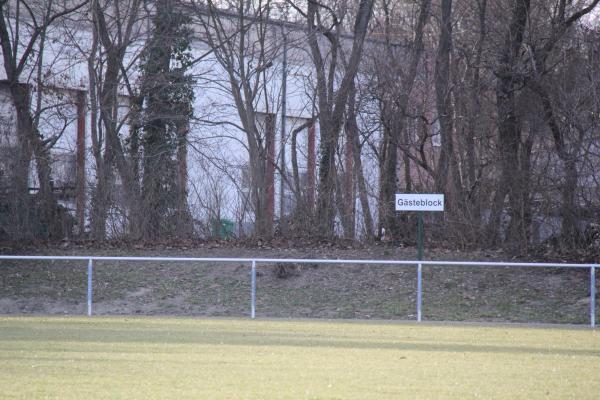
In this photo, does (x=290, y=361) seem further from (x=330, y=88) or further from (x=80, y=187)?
(x=330, y=88)

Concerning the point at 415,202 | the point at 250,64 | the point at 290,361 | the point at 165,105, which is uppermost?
the point at 250,64

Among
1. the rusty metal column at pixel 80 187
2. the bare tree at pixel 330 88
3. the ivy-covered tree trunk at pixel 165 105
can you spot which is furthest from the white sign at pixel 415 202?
the rusty metal column at pixel 80 187

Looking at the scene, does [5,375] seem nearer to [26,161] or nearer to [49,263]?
[49,263]

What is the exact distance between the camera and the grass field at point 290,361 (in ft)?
30.6

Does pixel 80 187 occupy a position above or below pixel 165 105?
below

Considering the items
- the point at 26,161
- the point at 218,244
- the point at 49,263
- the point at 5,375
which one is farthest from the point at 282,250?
the point at 5,375

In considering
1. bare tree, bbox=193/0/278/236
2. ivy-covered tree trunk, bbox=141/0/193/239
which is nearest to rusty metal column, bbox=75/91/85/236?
ivy-covered tree trunk, bbox=141/0/193/239

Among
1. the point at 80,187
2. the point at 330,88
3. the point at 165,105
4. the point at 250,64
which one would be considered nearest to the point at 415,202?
the point at 330,88

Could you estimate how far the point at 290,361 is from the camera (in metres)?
11.8

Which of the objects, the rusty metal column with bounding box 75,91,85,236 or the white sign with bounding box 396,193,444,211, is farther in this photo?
the rusty metal column with bounding box 75,91,85,236

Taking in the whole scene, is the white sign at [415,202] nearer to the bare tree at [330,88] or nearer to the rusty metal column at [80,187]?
the bare tree at [330,88]

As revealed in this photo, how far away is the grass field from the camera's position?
30.6 ft

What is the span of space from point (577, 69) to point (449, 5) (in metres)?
5.13

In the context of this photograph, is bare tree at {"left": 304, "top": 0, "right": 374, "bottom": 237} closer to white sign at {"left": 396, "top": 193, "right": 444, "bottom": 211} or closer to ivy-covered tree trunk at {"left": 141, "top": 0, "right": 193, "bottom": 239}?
ivy-covered tree trunk at {"left": 141, "top": 0, "right": 193, "bottom": 239}
